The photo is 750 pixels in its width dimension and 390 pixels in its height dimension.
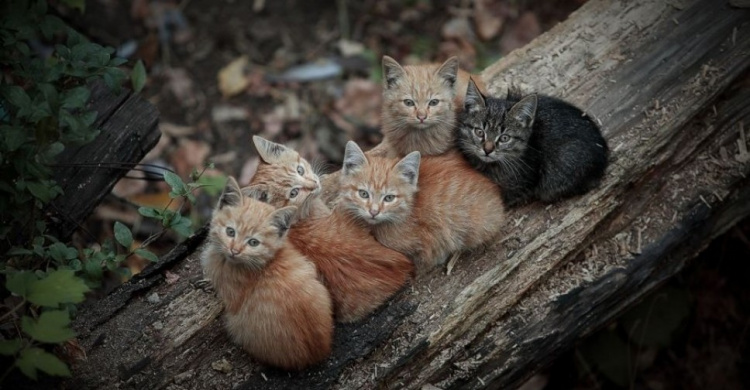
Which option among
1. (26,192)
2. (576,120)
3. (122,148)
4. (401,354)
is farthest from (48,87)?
(576,120)

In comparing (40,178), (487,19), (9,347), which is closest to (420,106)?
(40,178)

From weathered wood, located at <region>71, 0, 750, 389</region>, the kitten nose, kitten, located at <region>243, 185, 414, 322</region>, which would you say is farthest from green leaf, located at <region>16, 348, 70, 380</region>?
the kitten nose

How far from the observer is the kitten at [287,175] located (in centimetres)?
364

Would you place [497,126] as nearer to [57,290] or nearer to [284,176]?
[284,176]

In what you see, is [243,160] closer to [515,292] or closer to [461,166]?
[461,166]

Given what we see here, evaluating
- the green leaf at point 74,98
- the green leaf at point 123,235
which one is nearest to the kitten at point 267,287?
the green leaf at point 123,235

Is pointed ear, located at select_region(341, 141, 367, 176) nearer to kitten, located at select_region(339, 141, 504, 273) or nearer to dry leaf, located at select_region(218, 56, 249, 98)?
kitten, located at select_region(339, 141, 504, 273)

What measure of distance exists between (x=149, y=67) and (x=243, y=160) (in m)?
1.31

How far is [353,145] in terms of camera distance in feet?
12.2

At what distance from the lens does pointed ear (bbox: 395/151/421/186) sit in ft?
11.9

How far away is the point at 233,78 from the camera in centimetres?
630

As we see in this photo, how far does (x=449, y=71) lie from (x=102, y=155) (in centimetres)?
216

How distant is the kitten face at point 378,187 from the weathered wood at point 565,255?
0.44 meters

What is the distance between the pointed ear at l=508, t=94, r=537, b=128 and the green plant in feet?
6.01
